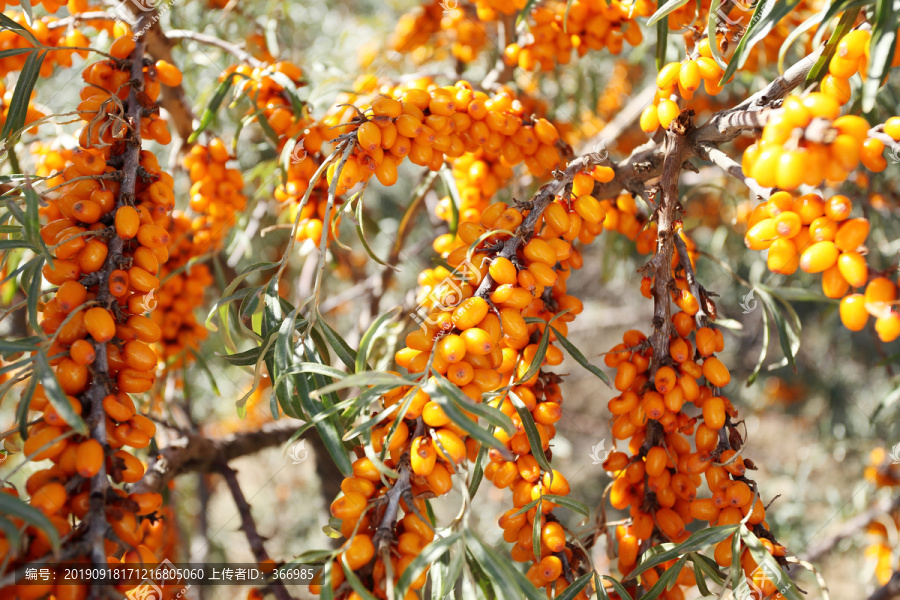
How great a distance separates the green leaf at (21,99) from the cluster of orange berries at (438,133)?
23.9 inches

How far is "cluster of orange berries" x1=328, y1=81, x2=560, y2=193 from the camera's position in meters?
1.01

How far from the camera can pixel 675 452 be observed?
3.54ft

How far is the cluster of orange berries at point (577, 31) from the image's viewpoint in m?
1.39

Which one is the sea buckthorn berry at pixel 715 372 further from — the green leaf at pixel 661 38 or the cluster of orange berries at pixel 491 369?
the green leaf at pixel 661 38

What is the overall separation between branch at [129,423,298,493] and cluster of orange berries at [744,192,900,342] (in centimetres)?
140

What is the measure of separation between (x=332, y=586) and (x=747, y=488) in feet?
2.33

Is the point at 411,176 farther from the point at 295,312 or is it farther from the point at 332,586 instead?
the point at 332,586

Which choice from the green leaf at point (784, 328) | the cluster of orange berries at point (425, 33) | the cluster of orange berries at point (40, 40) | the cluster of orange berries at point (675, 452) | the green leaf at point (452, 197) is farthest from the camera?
the cluster of orange berries at point (425, 33)

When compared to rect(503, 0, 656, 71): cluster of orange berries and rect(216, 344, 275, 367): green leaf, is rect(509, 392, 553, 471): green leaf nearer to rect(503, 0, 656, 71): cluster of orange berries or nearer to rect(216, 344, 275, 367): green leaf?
rect(216, 344, 275, 367): green leaf

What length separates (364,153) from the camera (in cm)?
101

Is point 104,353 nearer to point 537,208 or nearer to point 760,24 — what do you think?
point 537,208

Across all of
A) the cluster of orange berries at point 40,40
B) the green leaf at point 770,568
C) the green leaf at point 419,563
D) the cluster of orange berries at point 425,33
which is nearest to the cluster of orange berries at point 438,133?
the green leaf at point 419,563

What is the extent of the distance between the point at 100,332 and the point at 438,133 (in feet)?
2.21

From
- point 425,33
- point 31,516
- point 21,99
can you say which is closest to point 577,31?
point 21,99
